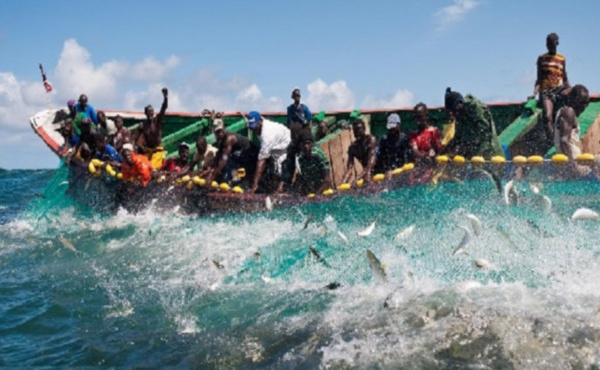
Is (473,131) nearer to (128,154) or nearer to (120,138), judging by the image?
(128,154)

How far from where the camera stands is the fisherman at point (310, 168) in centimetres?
905

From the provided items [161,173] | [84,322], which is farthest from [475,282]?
[161,173]

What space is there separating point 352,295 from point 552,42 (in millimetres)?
5835

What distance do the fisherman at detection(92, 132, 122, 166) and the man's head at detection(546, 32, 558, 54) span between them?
7.63 metres

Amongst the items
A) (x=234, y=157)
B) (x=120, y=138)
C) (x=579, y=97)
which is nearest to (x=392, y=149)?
(x=579, y=97)

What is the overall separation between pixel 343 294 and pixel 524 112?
541 centimetres

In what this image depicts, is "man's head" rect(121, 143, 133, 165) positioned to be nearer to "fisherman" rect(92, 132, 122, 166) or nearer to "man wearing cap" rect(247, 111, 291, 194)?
"fisherman" rect(92, 132, 122, 166)

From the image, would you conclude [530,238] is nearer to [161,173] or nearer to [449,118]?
[449,118]

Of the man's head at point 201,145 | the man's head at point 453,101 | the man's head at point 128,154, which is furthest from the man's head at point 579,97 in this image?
the man's head at point 128,154

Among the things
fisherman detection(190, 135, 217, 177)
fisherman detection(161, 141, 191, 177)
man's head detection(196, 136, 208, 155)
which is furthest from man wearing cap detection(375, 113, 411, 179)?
fisherman detection(161, 141, 191, 177)

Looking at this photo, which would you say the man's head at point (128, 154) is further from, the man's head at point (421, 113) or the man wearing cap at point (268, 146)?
the man's head at point (421, 113)

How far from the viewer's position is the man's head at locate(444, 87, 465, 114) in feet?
24.0

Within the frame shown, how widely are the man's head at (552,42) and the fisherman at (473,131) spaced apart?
289cm

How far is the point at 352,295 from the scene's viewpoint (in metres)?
5.65
